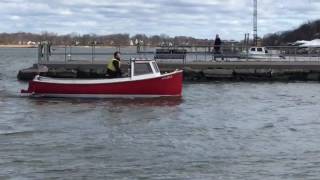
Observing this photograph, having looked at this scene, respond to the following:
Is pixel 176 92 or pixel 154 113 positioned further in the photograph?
pixel 176 92

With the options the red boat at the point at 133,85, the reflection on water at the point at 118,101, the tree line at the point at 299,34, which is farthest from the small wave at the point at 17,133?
the tree line at the point at 299,34

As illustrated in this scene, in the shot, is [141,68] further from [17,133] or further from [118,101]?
[17,133]

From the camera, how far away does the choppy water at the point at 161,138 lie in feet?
47.3

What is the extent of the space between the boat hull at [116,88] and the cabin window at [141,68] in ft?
1.13

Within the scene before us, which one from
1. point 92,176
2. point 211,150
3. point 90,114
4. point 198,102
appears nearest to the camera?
point 92,176

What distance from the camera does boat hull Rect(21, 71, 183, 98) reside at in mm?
30031

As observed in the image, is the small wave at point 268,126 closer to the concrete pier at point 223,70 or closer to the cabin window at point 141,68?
the cabin window at point 141,68

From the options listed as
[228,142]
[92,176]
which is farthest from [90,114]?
[92,176]

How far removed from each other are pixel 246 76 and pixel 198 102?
1471 cm

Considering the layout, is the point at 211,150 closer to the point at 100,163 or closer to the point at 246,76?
the point at 100,163

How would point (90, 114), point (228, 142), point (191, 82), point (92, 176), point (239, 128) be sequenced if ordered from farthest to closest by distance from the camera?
1. point (191, 82)
2. point (90, 114)
3. point (239, 128)
4. point (228, 142)
5. point (92, 176)

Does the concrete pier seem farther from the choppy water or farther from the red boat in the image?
the red boat

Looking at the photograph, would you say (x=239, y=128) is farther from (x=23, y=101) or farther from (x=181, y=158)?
(x=23, y=101)

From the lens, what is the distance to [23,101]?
30.1 m
